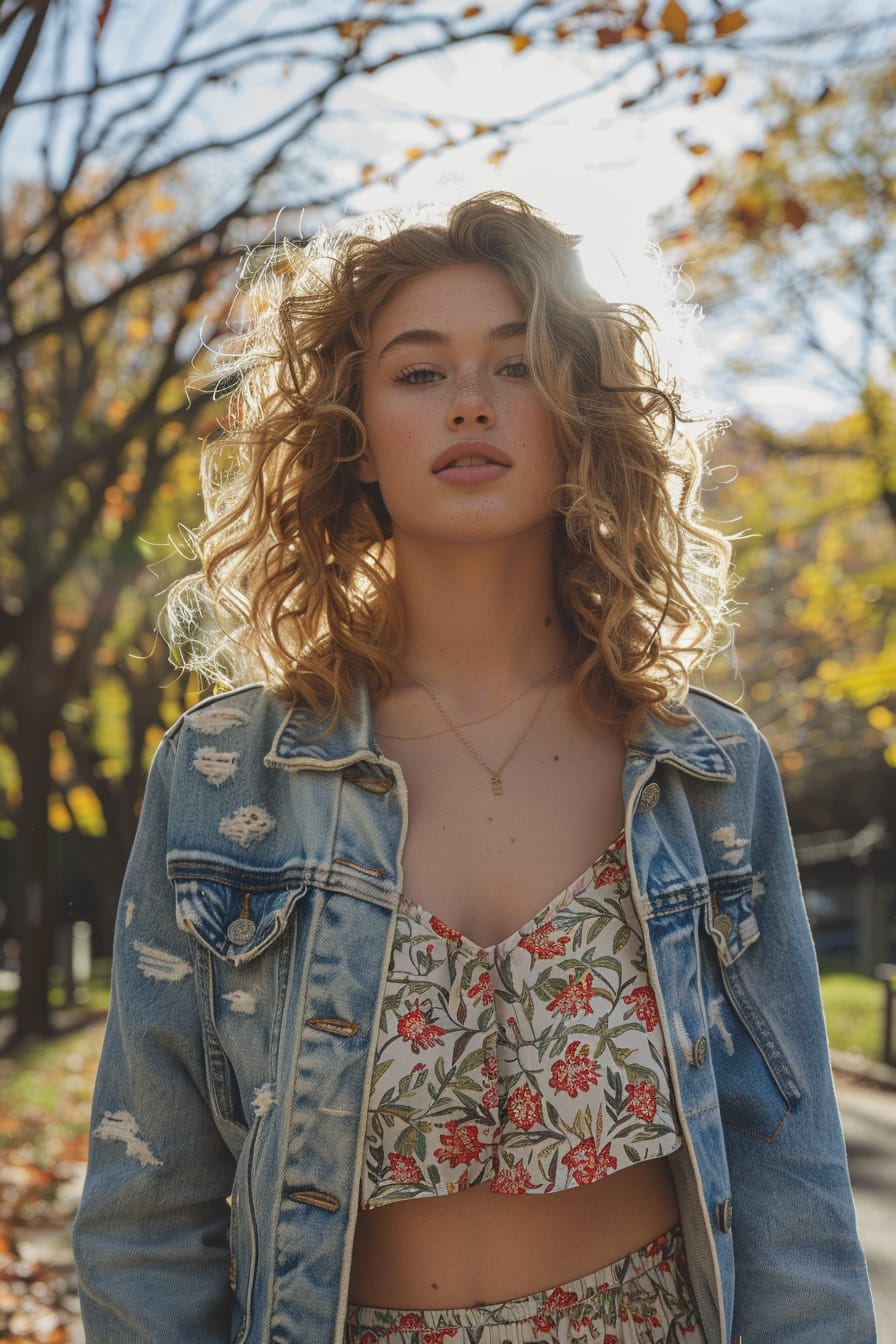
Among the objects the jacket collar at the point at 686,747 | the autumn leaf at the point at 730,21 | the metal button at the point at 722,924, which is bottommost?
the metal button at the point at 722,924

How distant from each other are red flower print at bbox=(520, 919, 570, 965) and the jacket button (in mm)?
270

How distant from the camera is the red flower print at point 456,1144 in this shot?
1.88 metres

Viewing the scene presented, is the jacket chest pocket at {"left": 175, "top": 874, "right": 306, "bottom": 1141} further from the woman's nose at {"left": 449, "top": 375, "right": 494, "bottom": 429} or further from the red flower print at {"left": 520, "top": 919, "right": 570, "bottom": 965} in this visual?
the woman's nose at {"left": 449, "top": 375, "right": 494, "bottom": 429}

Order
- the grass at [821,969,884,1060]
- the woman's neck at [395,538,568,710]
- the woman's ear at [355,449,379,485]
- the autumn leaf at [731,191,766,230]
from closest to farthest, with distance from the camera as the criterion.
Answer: the woman's neck at [395,538,568,710] < the woman's ear at [355,449,379,485] < the autumn leaf at [731,191,766,230] < the grass at [821,969,884,1060]

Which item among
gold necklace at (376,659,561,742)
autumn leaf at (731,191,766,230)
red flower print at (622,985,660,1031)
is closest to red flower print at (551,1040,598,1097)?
red flower print at (622,985,660,1031)

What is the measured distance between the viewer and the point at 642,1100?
1.92 metres

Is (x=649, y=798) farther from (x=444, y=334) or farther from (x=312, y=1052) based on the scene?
(x=444, y=334)

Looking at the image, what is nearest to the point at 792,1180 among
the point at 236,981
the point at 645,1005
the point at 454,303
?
the point at 645,1005

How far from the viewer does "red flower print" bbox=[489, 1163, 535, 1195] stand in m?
1.89

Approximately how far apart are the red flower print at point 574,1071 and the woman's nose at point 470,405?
97 cm

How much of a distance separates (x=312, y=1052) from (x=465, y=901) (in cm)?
33

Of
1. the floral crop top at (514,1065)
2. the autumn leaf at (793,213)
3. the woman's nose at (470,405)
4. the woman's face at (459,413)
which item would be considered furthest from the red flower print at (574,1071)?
the autumn leaf at (793,213)

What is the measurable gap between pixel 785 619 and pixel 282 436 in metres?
16.1

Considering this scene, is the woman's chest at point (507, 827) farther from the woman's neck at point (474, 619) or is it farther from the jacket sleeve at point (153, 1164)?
the jacket sleeve at point (153, 1164)
